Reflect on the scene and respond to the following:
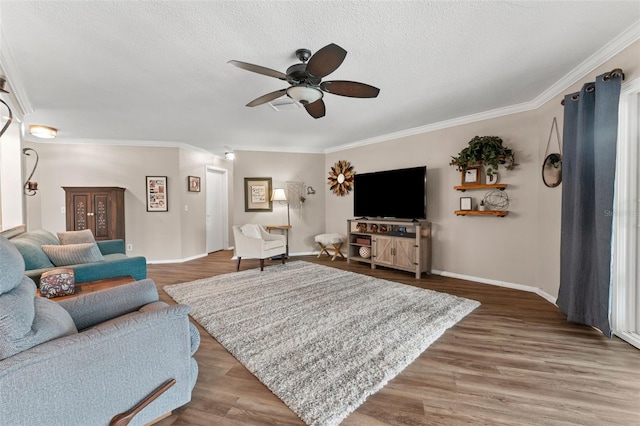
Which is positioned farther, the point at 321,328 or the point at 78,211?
the point at 78,211

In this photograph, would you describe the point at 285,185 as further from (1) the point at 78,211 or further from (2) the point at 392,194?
(1) the point at 78,211

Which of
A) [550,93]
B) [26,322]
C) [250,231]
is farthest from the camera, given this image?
[250,231]

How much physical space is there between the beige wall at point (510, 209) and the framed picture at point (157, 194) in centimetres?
441

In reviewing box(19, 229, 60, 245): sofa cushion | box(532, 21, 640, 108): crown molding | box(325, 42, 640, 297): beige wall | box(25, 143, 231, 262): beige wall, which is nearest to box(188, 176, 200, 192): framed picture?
box(25, 143, 231, 262): beige wall

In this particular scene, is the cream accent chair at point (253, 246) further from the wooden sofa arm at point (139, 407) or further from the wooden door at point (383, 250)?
the wooden sofa arm at point (139, 407)

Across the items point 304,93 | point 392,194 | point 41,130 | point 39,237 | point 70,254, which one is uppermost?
point 41,130

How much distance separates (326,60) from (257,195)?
4.22 m

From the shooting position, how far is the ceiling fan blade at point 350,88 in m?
2.14

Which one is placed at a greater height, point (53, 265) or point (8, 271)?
point (8, 271)

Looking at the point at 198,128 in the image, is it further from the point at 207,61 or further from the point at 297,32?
the point at 297,32

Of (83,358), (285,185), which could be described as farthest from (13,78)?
(285,185)

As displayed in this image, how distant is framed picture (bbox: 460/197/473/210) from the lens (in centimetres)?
389

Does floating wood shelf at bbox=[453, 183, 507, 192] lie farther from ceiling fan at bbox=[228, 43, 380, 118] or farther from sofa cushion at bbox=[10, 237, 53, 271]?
sofa cushion at bbox=[10, 237, 53, 271]

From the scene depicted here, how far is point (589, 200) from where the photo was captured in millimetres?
2406
